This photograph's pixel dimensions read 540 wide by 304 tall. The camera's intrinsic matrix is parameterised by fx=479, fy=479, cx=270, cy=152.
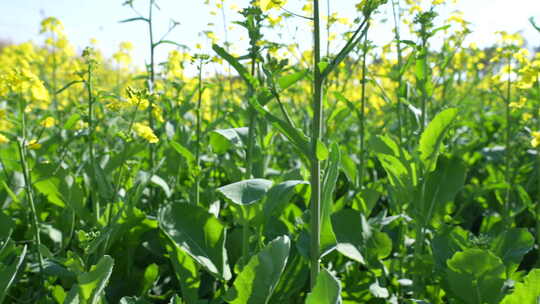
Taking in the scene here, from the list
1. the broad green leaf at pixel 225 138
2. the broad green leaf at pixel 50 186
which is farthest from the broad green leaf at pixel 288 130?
the broad green leaf at pixel 50 186

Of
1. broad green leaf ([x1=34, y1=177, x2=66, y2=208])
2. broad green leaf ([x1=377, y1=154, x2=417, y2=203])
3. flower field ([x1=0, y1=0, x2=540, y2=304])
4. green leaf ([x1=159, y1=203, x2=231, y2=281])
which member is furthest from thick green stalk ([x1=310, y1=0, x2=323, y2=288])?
broad green leaf ([x1=34, y1=177, x2=66, y2=208])

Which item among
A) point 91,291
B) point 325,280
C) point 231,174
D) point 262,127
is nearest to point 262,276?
point 325,280

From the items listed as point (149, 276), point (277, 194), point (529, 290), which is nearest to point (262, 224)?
point (277, 194)

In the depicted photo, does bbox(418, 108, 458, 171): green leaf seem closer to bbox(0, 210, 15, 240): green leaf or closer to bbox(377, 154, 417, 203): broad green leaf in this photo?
bbox(377, 154, 417, 203): broad green leaf

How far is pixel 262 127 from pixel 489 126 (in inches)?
123

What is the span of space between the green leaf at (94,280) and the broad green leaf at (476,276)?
3.71 feet

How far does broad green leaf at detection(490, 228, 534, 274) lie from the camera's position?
1935mm

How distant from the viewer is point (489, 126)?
4.68m

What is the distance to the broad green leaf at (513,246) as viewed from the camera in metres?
1.93

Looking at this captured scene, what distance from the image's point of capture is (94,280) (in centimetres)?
141

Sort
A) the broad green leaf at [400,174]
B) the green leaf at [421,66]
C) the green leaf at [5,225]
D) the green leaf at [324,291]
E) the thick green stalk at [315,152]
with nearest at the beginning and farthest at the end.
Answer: the green leaf at [324,291] < the thick green stalk at [315,152] < the broad green leaf at [400,174] < the green leaf at [5,225] < the green leaf at [421,66]

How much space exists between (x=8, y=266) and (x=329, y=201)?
1.18 meters

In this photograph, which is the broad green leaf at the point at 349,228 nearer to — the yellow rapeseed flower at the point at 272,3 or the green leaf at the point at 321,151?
the green leaf at the point at 321,151

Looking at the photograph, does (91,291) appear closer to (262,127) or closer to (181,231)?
(181,231)
